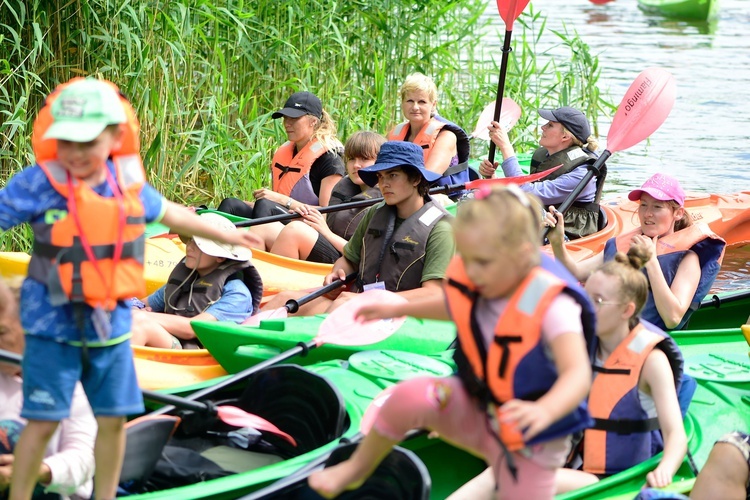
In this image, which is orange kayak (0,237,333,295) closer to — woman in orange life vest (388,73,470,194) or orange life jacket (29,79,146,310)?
woman in orange life vest (388,73,470,194)

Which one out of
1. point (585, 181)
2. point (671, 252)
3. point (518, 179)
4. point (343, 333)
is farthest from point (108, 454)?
point (585, 181)

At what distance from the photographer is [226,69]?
6336 mm

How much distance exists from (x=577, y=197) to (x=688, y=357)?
5.70 ft

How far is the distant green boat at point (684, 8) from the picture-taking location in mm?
16953

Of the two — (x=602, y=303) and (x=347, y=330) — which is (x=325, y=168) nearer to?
(x=347, y=330)

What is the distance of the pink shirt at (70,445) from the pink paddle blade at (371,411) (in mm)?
753

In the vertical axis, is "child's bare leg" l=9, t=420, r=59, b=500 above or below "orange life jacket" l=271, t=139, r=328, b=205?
above

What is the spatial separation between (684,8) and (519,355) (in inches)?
653

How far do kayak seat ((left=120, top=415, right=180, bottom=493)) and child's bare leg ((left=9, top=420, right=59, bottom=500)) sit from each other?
0.49 metres

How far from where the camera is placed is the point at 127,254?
90.8 inches

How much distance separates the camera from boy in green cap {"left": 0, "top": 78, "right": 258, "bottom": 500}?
7.27 ft

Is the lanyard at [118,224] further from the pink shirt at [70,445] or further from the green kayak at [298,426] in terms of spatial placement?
the green kayak at [298,426]

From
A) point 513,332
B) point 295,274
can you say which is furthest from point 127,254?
point 295,274

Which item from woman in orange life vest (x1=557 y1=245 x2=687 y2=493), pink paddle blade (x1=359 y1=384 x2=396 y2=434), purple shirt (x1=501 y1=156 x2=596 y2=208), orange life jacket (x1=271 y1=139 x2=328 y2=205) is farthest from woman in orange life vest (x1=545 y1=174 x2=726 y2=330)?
orange life jacket (x1=271 y1=139 x2=328 y2=205)
